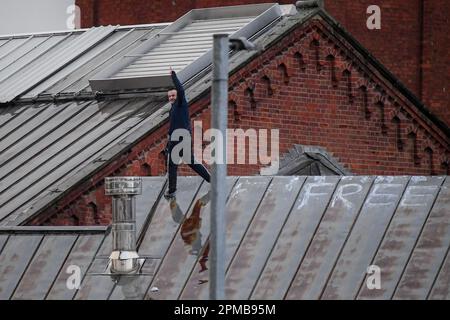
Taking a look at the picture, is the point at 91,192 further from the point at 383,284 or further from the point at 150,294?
the point at 383,284

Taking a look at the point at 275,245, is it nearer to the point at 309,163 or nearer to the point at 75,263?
the point at 75,263

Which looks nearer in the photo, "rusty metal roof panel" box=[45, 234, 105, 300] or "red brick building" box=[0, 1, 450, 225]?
"rusty metal roof panel" box=[45, 234, 105, 300]

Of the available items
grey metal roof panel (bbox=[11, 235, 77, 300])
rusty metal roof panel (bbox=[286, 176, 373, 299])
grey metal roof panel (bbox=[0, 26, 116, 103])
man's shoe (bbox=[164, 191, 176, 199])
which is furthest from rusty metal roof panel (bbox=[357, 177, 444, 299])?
grey metal roof panel (bbox=[0, 26, 116, 103])

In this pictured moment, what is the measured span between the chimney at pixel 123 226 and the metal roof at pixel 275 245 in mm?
186

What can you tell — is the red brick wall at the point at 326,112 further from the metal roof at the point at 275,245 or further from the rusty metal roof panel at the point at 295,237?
the rusty metal roof panel at the point at 295,237

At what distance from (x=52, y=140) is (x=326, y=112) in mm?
4624

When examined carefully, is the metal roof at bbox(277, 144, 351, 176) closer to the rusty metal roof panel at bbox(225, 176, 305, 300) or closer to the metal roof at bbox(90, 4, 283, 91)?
the metal roof at bbox(90, 4, 283, 91)

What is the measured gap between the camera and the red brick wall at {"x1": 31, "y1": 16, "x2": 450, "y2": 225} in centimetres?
3488

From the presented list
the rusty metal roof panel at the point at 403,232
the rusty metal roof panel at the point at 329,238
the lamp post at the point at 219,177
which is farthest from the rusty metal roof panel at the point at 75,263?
the lamp post at the point at 219,177

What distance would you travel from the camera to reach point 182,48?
37.3 metres

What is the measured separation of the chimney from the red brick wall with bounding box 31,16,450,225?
190 inches

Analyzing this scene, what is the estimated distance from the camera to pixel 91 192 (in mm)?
32875
